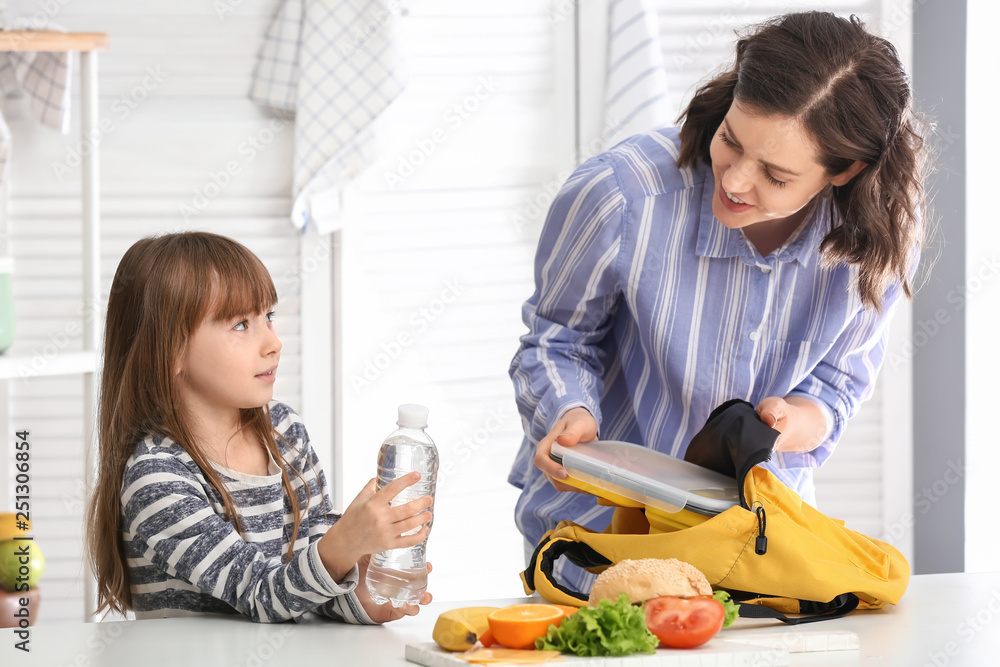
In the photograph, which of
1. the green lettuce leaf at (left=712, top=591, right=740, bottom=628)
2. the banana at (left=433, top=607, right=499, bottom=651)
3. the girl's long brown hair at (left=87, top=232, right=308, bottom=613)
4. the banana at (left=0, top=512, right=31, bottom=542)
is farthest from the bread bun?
the banana at (left=0, top=512, right=31, bottom=542)

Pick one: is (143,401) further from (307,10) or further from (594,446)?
(307,10)

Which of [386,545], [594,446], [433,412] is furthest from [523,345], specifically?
[433,412]

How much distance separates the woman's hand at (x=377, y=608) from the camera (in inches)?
42.3

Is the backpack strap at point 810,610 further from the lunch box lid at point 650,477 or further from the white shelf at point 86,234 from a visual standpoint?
the white shelf at point 86,234

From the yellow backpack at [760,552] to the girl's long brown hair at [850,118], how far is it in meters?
0.33

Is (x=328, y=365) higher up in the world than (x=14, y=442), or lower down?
higher up

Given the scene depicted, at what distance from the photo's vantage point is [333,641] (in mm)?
993

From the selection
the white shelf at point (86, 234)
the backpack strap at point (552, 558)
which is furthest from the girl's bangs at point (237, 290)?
the white shelf at point (86, 234)

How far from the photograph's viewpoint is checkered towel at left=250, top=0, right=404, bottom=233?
227cm

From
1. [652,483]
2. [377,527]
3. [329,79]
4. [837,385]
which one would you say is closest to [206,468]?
[377,527]

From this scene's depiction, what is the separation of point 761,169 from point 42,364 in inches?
51.3

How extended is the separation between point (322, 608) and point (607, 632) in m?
0.38

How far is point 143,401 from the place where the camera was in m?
1.19

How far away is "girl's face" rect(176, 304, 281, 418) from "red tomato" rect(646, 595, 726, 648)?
570 mm
